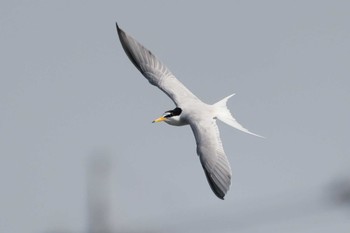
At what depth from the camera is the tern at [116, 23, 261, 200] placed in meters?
19.1

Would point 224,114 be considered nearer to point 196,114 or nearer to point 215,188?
point 196,114

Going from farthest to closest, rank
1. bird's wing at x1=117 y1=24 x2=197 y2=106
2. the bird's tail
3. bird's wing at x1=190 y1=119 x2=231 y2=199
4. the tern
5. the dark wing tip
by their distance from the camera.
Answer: bird's wing at x1=117 y1=24 x2=197 y2=106 → the bird's tail → the tern → bird's wing at x1=190 y1=119 x2=231 y2=199 → the dark wing tip

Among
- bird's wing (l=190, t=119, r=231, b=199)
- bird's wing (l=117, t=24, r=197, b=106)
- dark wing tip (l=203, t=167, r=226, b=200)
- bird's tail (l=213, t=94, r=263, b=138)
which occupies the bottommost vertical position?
dark wing tip (l=203, t=167, r=226, b=200)

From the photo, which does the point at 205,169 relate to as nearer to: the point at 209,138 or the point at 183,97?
the point at 209,138

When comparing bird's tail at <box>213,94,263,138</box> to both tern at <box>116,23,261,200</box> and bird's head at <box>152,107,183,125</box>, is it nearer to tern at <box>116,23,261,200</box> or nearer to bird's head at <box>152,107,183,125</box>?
tern at <box>116,23,261,200</box>

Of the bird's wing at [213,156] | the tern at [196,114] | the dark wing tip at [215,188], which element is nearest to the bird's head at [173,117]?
the tern at [196,114]

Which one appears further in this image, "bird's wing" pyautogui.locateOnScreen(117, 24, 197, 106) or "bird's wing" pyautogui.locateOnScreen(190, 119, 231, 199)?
"bird's wing" pyautogui.locateOnScreen(117, 24, 197, 106)

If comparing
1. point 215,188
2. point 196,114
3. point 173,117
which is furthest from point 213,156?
point 173,117

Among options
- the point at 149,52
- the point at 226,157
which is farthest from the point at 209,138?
the point at 149,52

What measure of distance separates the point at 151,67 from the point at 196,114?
2968 millimetres

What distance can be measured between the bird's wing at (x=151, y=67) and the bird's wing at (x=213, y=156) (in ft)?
8.28

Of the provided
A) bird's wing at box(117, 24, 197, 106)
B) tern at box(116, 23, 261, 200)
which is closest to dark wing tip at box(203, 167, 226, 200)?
tern at box(116, 23, 261, 200)

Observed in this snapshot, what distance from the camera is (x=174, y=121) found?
2153 centimetres

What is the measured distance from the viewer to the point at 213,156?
64.5 ft
